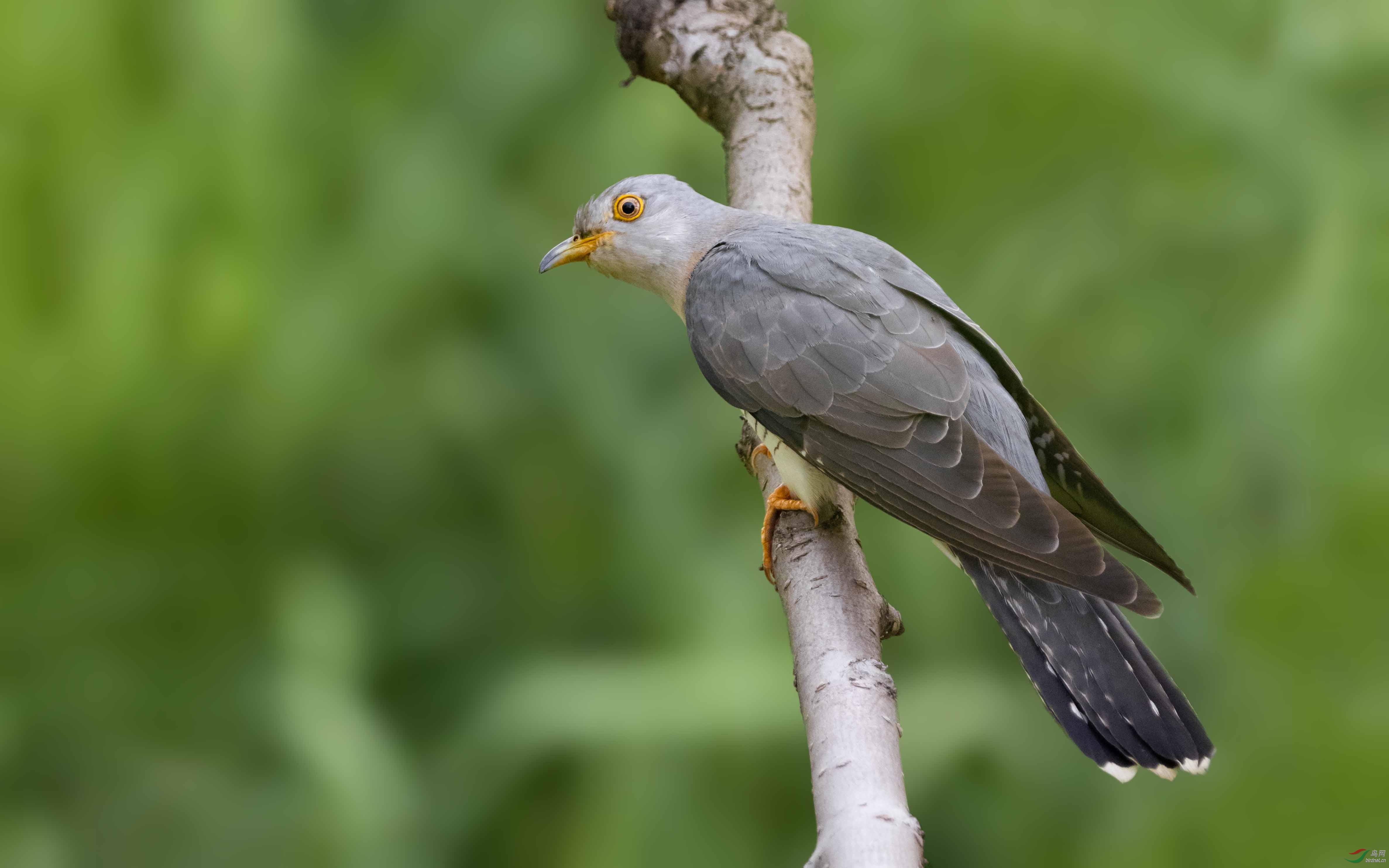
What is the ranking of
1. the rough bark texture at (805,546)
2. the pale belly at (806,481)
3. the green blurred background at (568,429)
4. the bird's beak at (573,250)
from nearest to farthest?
1. the rough bark texture at (805,546)
2. the pale belly at (806,481)
3. the bird's beak at (573,250)
4. the green blurred background at (568,429)

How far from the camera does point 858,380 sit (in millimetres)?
1829

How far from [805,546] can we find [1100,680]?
551 millimetres

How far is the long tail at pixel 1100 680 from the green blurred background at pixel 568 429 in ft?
4.29

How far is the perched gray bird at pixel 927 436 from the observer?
62.1 inches

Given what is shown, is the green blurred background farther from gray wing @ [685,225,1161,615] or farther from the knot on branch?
gray wing @ [685,225,1161,615]

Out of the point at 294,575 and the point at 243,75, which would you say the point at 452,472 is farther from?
the point at 243,75

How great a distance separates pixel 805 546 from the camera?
187 centimetres

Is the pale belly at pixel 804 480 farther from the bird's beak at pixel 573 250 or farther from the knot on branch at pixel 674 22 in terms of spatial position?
the knot on branch at pixel 674 22

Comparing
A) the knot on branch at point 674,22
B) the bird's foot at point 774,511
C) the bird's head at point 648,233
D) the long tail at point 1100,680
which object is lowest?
the long tail at point 1100,680

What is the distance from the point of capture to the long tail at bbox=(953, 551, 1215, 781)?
1.56 meters

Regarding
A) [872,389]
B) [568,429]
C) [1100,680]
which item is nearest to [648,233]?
[872,389]

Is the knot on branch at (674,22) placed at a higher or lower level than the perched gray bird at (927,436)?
higher

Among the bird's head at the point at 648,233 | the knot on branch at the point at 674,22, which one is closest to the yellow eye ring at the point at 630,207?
the bird's head at the point at 648,233

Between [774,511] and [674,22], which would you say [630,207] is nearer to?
[674,22]
